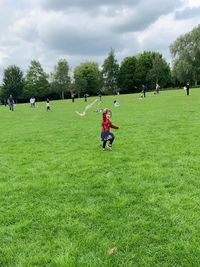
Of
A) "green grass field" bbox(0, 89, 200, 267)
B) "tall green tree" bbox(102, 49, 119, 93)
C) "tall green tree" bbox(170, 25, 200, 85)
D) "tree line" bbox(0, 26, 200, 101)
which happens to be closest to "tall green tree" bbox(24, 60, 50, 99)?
"tree line" bbox(0, 26, 200, 101)

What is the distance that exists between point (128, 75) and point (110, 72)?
1106 cm

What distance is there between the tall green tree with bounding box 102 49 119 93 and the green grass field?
115305 mm

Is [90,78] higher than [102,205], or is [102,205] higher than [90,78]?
[90,78]

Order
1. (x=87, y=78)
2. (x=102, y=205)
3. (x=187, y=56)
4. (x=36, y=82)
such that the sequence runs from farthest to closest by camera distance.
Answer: (x=87, y=78) → (x=36, y=82) → (x=187, y=56) → (x=102, y=205)

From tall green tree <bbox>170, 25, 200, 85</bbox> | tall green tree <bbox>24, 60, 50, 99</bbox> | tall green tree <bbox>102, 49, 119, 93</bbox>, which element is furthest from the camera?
tall green tree <bbox>102, 49, 119, 93</bbox>

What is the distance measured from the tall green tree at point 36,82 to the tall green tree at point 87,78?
11.2 metres

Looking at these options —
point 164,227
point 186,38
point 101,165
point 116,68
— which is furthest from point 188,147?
point 116,68

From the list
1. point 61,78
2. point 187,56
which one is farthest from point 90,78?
point 187,56

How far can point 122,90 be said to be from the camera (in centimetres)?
11950

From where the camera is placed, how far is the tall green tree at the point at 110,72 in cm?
12875

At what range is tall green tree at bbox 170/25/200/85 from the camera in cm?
8763

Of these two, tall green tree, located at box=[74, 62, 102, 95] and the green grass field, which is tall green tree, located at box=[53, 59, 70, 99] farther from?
the green grass field

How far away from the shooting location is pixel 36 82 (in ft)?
377

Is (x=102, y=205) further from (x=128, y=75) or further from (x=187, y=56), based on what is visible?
(x=128, y=75)
